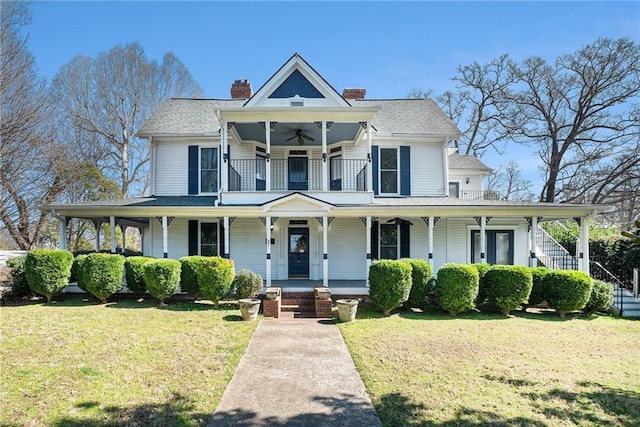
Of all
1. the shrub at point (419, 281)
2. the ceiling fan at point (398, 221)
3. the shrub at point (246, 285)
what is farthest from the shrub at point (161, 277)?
the ceiling fan at point (398, 221)

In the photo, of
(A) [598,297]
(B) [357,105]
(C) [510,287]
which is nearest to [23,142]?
(B) [357,105]

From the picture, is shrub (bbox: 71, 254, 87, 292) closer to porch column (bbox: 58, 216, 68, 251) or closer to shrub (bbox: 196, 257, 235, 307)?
porch column (bbox: 58, 216, 68, 251)

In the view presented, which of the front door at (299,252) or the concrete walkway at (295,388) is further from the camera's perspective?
the front door at (299,252)

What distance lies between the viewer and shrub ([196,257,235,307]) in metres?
11.2

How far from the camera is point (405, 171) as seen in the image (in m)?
15.7

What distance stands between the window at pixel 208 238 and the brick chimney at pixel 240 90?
6.92 metres

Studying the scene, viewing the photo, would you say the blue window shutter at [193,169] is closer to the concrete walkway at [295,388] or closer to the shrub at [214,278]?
the shrub at [214,278]

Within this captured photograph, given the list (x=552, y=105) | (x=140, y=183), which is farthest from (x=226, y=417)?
(x=552, y=105)

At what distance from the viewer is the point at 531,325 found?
10.4 metres

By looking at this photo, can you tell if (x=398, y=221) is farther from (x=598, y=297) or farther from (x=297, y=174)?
(x=598, y=297)

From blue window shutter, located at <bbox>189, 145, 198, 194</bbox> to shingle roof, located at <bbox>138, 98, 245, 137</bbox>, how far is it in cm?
70

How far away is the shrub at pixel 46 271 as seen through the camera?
1139 centimetres

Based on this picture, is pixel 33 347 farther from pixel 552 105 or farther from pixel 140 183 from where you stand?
pixel 552 105

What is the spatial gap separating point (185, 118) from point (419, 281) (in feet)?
39.2
